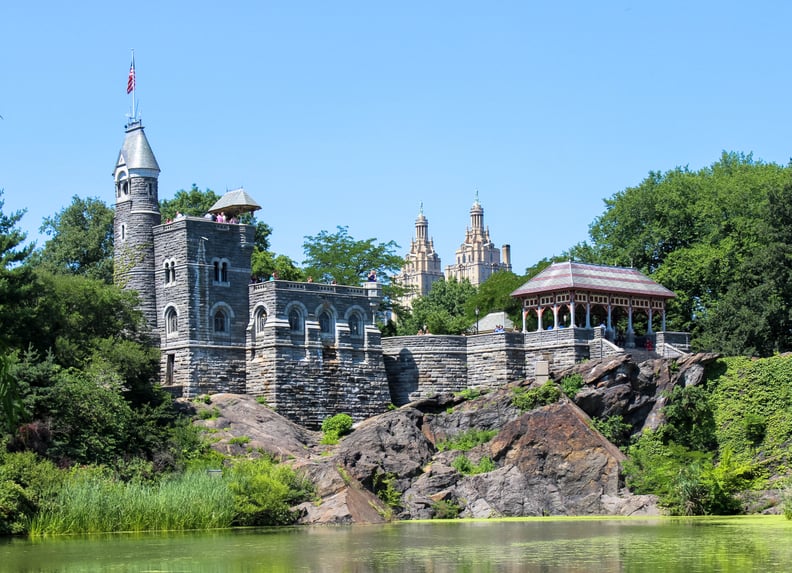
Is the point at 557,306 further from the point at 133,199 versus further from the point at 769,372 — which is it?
the point at 133,199

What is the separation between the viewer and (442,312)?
8388cm

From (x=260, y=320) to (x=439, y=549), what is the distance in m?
25.7

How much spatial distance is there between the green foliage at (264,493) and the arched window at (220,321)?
12165 mm

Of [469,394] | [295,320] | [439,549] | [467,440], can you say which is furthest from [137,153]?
[439,549]

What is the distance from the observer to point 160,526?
44344 millimetres

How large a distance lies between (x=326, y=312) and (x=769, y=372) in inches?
774

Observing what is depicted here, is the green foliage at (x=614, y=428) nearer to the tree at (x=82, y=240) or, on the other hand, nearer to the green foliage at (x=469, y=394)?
the green foliage at (x=469, y=394)

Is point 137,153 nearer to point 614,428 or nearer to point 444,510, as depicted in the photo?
point 444,510

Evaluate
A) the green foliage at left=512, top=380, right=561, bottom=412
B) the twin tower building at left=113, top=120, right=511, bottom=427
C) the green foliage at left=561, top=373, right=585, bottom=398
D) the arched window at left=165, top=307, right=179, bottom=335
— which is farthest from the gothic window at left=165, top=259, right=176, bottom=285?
the green foliage at left=561, top=373, right=585, bottom=398

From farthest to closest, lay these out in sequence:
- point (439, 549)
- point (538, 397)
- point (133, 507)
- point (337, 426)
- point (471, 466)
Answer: point (337, 426) → point (538, 397) → point (471, 466) → point (133, 507) → point (439, 549)

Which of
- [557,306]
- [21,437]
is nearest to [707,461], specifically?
[557,306]

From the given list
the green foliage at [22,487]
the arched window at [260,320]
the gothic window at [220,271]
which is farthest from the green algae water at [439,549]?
the gothic window at [220,271]

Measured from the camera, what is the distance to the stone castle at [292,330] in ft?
194

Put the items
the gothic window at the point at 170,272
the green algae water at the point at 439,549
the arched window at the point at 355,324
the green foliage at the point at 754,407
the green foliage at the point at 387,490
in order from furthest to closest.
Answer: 1. the arched window at the point at 355,324
2. the gothic window at the point at 170,272
3. the green foliage at the point at 754,407
4. the green foliage at the point at 387,490
5. the green algae water at the point at 439,549
